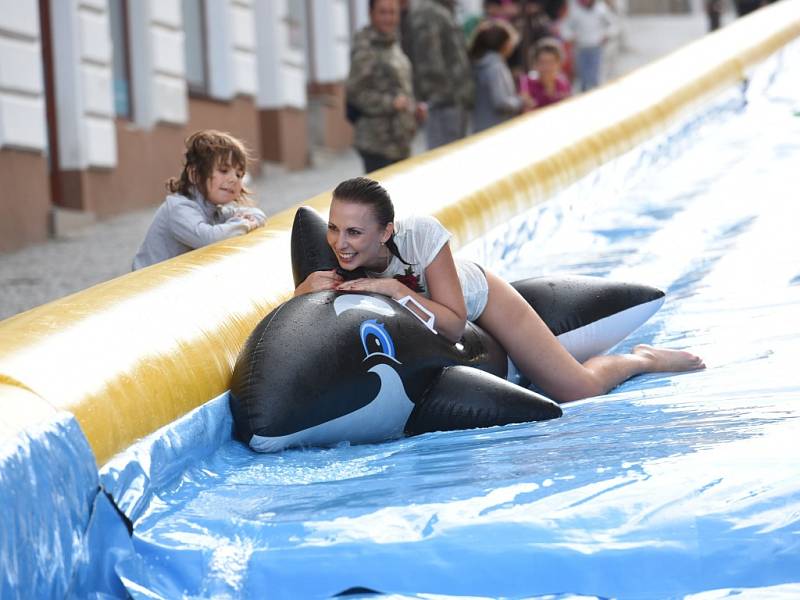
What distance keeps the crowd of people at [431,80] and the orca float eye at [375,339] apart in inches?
185

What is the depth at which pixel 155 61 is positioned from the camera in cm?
1194

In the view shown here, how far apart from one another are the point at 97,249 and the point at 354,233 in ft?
19.7

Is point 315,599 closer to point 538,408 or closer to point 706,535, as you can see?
point 706,535

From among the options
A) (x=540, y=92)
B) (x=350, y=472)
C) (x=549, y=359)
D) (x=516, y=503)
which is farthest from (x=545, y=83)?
(x=516, y=503)

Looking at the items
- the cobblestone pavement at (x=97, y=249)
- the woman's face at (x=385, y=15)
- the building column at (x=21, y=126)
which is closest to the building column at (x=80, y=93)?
the cobblestone pavement at (x=97, y=249)

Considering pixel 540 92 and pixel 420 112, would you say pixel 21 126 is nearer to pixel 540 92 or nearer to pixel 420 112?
pixel 420 112

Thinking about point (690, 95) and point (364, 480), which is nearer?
point (364, 480)

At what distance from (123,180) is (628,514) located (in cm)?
895

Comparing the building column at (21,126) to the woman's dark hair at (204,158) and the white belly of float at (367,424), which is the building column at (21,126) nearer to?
the woman's dark hair at (204,158)

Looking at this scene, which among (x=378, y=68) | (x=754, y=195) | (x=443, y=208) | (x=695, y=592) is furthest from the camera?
(x=378, y=68)

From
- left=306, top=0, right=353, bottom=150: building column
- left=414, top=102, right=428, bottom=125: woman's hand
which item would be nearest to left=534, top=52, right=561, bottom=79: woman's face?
left=414, top=102, right=428, bottom=125: woman's hand

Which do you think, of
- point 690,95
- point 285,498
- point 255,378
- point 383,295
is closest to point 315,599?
point 285,498

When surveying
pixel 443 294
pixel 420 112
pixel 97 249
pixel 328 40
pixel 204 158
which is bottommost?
pixel 97 249

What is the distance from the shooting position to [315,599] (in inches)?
116
